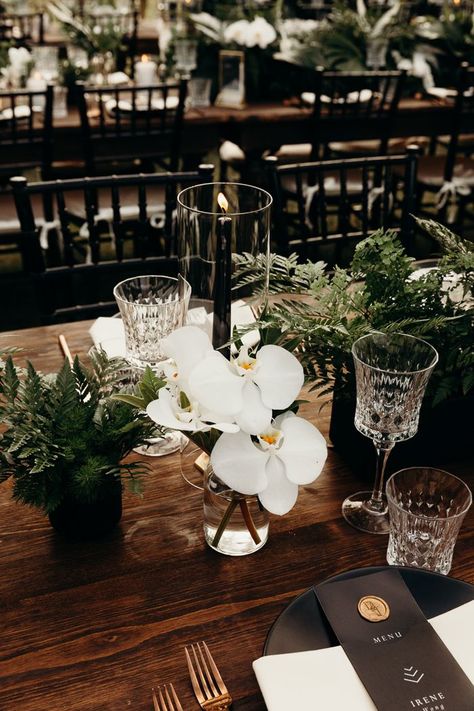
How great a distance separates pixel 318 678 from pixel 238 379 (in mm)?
305

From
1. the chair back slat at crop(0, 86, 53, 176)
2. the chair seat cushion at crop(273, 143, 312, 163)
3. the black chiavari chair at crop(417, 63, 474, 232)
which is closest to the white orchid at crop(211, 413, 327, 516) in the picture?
the chair back slat at crop(0, 86, 53, 176)

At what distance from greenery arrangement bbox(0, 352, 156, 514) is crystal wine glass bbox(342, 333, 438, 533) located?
0.27 metres

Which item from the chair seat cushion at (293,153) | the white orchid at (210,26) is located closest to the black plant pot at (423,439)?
the chair seat cushion at (293,153)

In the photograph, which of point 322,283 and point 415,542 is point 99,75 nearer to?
point 322,283

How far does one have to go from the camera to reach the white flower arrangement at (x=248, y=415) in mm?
755

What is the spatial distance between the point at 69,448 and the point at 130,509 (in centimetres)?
17

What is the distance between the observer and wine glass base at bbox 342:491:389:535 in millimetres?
981

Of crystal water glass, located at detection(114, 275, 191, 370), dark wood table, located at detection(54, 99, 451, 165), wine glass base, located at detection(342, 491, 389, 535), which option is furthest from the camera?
dark wood table, located at detection(54, 99, 451, 165)

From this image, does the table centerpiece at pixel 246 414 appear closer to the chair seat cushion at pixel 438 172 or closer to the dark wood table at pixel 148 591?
the dark wood table at pixel 148 591

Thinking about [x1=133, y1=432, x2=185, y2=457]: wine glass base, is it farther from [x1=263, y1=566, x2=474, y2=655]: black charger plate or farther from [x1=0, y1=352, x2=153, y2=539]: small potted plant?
[x1=263, y1=566, x2=474, y2=655]: black charger plate

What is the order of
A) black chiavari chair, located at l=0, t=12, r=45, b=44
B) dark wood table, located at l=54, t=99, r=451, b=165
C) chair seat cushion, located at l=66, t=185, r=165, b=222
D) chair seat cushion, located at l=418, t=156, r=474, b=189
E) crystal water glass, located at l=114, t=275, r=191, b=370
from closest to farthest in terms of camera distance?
crystal water glass, located at l=114, t=275, r=191, b=370
chair seat cushion, located at l=66, t=185, r=165, b=222
dark wood table, located at l=54, t=99, r=451, b=165
chair seat cushion, located at l=418, t=156, r=474, b=189
black chiavari chair, located at l=0, t=12, r=45, b=44

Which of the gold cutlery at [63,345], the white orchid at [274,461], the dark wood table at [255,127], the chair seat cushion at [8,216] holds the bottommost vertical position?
the chair seat cushion at [8,216]

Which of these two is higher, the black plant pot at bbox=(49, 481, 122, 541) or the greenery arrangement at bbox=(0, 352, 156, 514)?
the greenery arrangement at bbox=(0, 352, 156, 514)

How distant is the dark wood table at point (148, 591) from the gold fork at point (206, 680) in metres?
0.01
